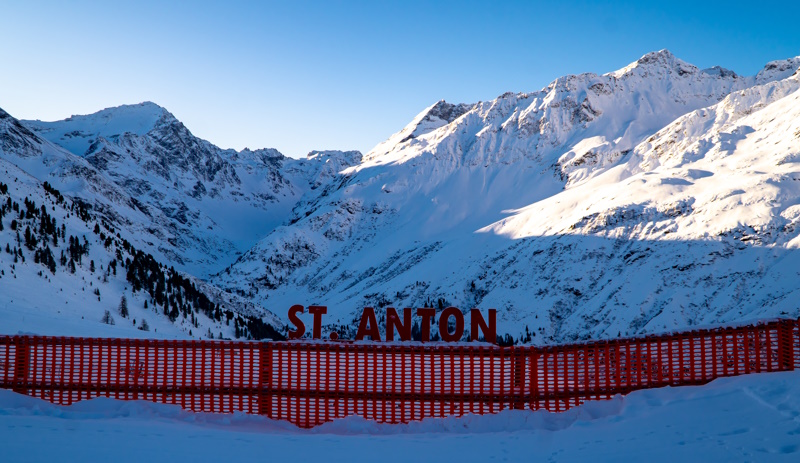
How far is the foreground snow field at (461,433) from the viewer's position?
1063 cm

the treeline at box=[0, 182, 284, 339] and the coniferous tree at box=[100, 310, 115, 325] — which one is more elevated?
the treeline at box=[0, 182, 284, 339]

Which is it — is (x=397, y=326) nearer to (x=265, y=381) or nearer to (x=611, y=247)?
(x=265, y=381)

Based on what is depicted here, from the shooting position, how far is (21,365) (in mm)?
15070

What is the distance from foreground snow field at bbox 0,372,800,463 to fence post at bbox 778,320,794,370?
0.64 m

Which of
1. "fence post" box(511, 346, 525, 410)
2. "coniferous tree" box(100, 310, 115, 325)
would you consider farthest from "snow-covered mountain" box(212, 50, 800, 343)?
"coniferous tree" box(100, 310, 115, 325)

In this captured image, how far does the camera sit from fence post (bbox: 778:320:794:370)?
13.2 metres

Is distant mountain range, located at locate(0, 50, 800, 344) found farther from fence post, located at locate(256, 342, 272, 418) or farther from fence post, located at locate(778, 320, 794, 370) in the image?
fence post, located at locate(778, 320, 794, 370)

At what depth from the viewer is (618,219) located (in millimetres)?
118125

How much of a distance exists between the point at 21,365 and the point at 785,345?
709 inches

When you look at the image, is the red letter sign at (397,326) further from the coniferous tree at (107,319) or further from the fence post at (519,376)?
the coniferous tree at (107,319)

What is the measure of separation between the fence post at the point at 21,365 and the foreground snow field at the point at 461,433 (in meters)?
0.35

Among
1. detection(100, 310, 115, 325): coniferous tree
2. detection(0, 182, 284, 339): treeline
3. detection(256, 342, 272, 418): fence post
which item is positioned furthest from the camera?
detection(0, 182, 284, 339): treeline

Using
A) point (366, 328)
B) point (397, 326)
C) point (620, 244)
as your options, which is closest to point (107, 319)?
A: point (366, 328)

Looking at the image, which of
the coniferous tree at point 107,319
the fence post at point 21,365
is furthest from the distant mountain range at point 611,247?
the fence post at point 21,365
